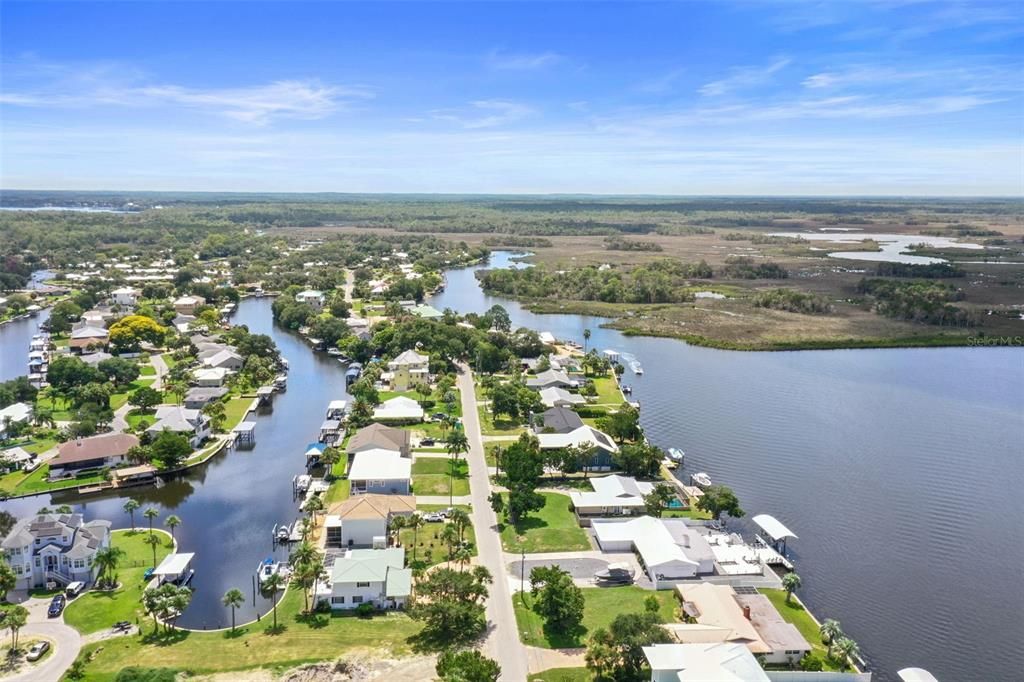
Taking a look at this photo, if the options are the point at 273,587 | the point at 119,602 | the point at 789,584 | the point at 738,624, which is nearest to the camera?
the point at 738,624

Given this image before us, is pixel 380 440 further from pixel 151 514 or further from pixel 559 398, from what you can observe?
pixel 559 398

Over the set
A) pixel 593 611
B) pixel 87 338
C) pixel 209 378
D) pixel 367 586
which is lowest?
pixel 593 611

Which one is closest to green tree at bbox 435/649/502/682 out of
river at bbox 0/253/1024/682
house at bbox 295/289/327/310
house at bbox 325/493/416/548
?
river at bbox 0/253/1024/682

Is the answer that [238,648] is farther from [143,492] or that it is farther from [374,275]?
[374,275]

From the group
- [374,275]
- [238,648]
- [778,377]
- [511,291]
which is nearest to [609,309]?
[511,291]

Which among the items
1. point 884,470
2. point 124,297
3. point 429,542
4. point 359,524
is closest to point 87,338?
point 124,297

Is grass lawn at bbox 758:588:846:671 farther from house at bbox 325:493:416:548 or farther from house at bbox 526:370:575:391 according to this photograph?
house at bbox 526:370:575:391
